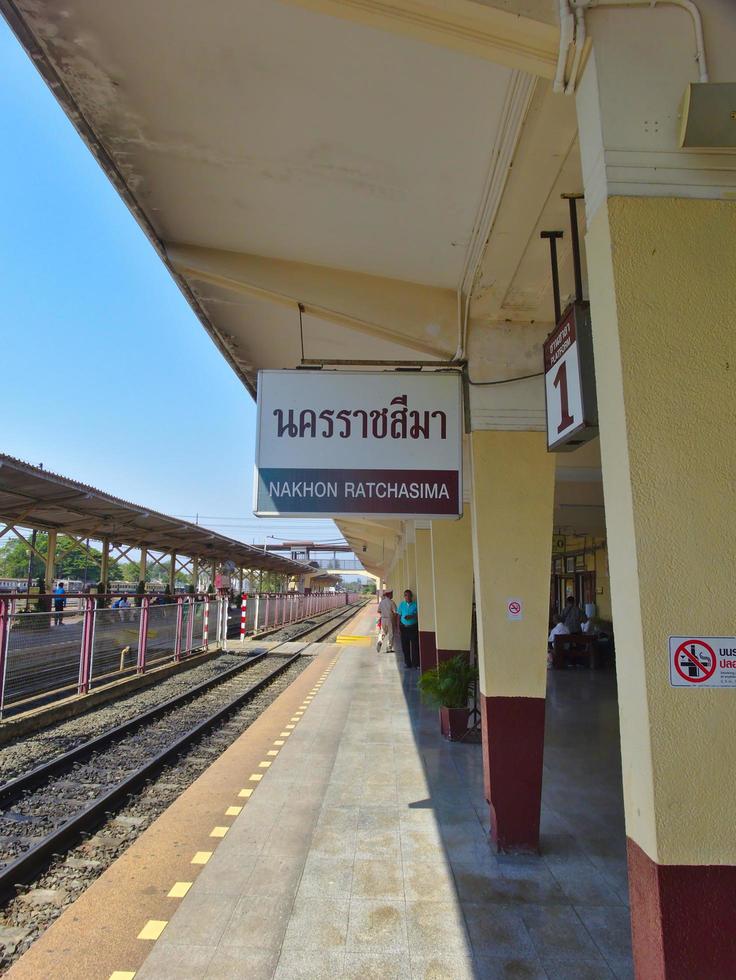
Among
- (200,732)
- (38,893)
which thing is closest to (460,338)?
(38,893)

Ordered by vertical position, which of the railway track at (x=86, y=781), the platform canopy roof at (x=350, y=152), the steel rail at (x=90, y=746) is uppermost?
the platform canopy roof at (x=350, y=152)

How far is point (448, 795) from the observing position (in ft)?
17.1

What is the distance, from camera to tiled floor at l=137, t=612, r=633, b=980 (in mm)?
2896

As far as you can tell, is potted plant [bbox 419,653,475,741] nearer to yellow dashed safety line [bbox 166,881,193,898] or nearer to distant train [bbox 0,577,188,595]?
yellow dashed safety line [bbox 166,881,193,898]

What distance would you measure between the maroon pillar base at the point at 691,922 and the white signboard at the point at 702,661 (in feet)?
1.64

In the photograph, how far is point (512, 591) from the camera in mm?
4395

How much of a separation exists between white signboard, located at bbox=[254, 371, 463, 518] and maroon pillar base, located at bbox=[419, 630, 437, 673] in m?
6.32

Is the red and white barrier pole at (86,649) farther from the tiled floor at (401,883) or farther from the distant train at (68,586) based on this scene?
the tiled floor at (401,883)

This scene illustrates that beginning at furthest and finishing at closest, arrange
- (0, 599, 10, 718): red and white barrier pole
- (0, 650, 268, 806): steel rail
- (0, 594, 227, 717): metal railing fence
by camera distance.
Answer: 1. (0, 594, 227, 717): metal railing fence
2. (0, 599, 10, 718): red and white barrier pole
3. (0, 650, 268, 806): steel rail

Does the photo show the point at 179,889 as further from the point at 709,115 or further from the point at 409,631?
the point at 409,631

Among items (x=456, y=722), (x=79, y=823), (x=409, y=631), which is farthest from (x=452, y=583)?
(x=409, y=631)

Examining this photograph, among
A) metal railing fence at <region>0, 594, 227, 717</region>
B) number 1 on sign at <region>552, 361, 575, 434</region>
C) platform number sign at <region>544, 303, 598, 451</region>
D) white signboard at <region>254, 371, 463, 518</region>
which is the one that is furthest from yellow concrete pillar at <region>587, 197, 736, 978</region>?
metal railing fence at <region>0, 594, 227, 717</region>

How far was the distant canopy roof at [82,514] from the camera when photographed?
993 centimetres

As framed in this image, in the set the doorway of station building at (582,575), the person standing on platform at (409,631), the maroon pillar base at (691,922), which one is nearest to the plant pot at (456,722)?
the maroon pillar base at (691,922)
